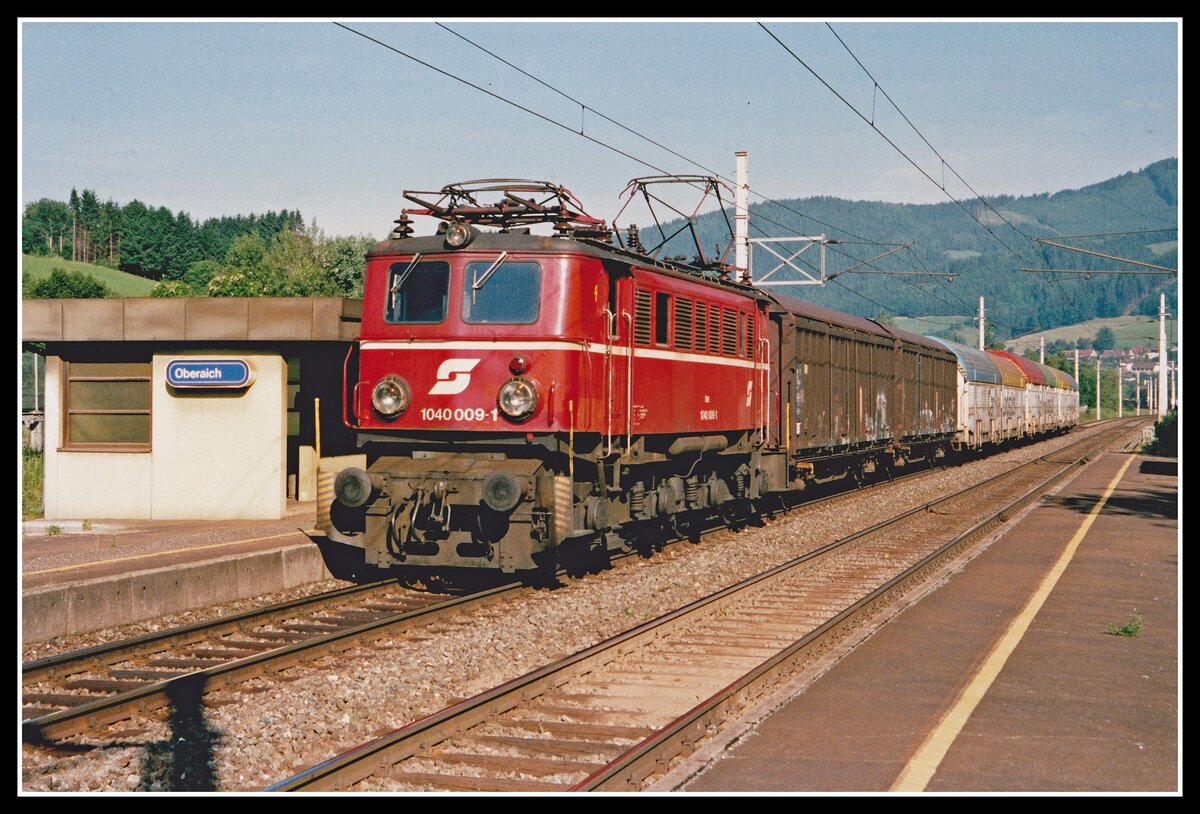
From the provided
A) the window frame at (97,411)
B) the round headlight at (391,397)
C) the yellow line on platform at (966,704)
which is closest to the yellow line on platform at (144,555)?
the round headlight at (391,397)

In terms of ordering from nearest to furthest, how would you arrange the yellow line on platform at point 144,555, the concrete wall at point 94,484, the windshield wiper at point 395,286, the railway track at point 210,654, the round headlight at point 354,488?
1. the railway track at point 210,654
2. the round headlight at point 354,488
3. the yellow line on platform at point 144,555
4. the windshield wiper at point 395,286
5. the concrete wall at point 94,484

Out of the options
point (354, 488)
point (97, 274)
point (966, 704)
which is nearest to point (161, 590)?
point (354, 488)

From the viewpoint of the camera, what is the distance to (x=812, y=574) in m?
14.8

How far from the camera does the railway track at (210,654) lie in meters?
8.28

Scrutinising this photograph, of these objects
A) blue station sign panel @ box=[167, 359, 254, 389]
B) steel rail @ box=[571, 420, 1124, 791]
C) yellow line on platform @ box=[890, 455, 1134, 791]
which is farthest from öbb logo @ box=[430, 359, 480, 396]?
blue station sign panel @ box=[167, 359, 254, 389]

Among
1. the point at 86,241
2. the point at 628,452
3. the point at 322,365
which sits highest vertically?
the point at 86,241

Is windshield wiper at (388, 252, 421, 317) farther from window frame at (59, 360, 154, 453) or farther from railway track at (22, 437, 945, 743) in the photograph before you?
window frame at (59, 360, 154, 453)

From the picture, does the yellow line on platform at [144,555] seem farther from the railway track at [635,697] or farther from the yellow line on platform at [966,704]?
the yellow line on platform at [966,704]

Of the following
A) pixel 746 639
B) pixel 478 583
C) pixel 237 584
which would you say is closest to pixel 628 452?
pixel 478 583

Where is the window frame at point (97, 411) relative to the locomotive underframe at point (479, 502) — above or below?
above

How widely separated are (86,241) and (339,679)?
13797 cm

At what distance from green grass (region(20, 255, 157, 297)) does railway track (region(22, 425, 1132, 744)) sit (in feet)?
322

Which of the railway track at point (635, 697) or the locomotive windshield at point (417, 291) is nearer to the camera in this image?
the railway track at point (635, 697)
